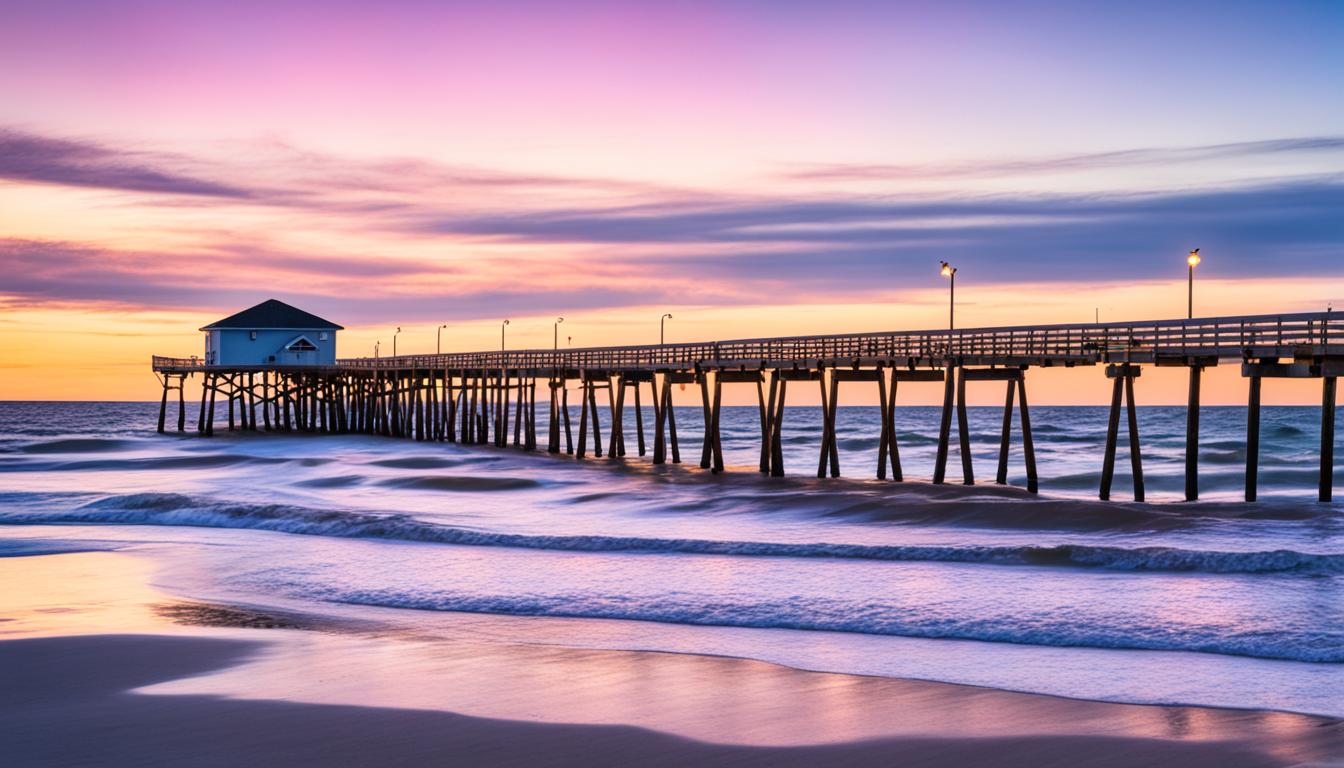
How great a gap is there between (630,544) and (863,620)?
8135 millimetres

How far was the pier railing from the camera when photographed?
24500mm

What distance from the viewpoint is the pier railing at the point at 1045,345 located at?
24.5 metres

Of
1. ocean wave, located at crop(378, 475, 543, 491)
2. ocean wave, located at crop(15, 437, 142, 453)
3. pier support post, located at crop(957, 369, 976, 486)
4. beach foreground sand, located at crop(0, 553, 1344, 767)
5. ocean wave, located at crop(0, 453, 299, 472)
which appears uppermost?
pier support post, located at crop(957, 369, 976, 486)

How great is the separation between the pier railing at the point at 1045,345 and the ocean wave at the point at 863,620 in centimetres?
1275

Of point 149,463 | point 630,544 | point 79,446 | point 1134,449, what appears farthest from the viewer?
point 79,446

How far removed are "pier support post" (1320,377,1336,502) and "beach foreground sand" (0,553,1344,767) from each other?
1644 centimetres

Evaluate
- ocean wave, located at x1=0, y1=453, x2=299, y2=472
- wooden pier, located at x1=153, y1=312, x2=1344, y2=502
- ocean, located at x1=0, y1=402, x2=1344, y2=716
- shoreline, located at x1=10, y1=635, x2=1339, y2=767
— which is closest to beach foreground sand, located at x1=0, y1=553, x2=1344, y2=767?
shoreline, located at x1=10, y1=635, x2=1339, y2=767

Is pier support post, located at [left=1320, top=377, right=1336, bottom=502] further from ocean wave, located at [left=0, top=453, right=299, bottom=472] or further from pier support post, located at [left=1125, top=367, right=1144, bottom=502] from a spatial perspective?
ocean wave, located at [left=0, top=453, right=299, bottom=472]

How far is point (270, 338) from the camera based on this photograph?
70.5 meters

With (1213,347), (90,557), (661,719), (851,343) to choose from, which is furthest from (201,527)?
(1213,347)

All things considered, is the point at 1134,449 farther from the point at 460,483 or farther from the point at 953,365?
the point at 460,483

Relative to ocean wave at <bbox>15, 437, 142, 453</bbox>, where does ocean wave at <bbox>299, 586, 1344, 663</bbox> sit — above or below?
above

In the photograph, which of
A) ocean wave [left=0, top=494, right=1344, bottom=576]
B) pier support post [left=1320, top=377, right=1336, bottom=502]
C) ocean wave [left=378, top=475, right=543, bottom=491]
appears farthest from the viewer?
ocean wave [left=378, top=475, right=543, bottom=491]

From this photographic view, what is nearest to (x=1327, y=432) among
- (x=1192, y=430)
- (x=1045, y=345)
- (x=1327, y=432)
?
(x=1327, y=432)
